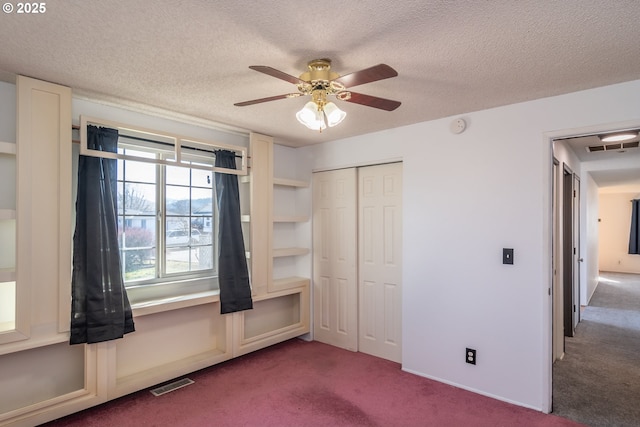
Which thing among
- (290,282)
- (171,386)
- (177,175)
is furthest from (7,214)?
(290,282)

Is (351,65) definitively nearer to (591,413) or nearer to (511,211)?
(511,211)

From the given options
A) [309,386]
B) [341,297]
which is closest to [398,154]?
[341,297]

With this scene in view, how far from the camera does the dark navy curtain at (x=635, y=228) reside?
9.09 metres

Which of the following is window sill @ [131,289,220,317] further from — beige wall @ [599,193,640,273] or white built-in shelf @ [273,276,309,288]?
beige wall @ [599,193,640,273]

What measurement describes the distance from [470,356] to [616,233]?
9.62 metres

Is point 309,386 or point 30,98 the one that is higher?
point 30,98

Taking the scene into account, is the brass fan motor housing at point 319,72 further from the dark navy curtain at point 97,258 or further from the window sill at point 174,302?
the window sill at point 174,302

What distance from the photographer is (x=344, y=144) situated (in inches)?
155

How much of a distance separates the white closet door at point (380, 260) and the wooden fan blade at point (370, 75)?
1.93m

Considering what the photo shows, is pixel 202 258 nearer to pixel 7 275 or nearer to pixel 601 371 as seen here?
pixel 7 275

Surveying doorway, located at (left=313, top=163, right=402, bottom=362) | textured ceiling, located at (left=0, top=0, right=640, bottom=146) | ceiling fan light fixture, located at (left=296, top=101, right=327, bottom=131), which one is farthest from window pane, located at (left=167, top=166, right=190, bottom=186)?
ceiling fan light fixture, located at (left=296, top=101, right=327, bottom=131)

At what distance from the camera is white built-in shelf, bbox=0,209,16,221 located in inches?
84.8

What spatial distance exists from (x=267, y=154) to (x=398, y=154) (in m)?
1.36

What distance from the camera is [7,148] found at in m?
2.20
